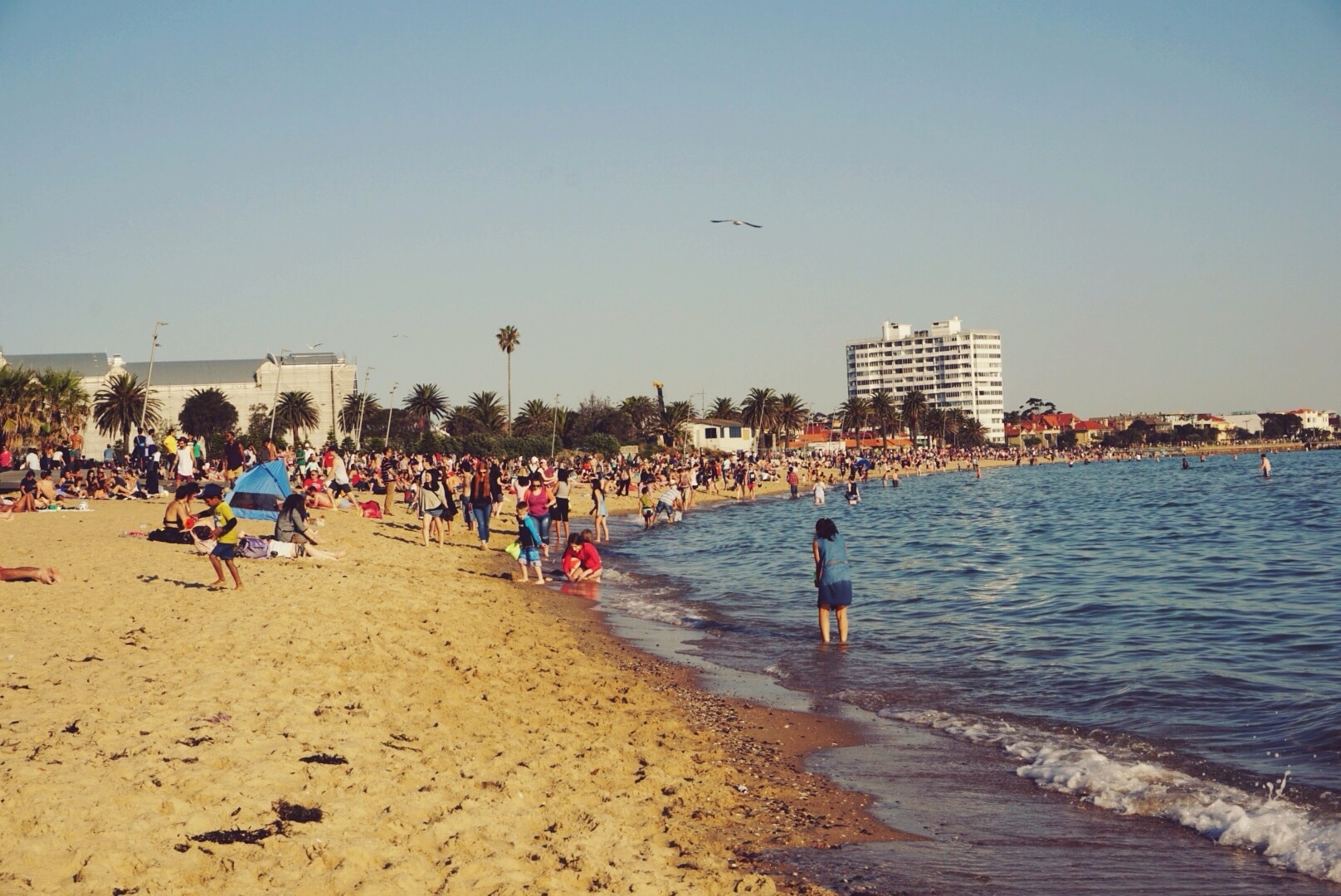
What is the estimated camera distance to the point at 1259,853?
593cm

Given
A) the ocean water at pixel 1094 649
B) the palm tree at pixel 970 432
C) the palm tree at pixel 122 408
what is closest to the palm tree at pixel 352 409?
the palm tree at pixel 122 408

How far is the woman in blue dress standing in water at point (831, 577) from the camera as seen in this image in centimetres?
1260

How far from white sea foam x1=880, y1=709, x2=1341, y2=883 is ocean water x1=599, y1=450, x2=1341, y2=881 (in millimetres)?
17

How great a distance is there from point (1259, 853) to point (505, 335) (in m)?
95.8

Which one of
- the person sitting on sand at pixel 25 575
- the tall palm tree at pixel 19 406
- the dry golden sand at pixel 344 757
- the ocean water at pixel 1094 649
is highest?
the tall palm tree at pixel 19 406

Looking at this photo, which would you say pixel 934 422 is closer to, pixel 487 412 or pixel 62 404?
pixel 487 412

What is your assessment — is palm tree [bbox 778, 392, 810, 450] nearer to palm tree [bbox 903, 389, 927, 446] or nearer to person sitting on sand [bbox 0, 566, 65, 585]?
palm tree [bbox 903, 389, 927, 446]

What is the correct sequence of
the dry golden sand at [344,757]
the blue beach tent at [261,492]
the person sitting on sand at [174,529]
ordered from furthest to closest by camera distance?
1. the blue beach tent at [261,492]
2. the person sitting on sand at [174,529]
3. the dry golden sand at [344,757]

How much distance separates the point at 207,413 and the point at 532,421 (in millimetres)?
30386

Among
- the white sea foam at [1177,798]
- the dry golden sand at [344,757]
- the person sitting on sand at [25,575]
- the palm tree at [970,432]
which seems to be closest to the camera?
the dry golden sand at [344,757]

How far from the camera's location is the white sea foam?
19.4 feet

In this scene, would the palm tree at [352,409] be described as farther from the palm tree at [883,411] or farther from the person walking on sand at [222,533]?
the person walking on sand at [222,533]

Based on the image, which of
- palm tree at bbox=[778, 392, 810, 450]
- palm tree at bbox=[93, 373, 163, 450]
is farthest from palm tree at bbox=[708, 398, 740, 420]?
palm tree at bbox=[93, 373, 163, 450]

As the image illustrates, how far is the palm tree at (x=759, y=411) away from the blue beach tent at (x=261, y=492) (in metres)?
110
